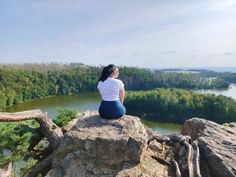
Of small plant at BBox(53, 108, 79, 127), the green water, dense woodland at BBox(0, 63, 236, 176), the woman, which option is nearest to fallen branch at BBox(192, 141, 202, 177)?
the woman

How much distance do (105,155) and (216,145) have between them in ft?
8.05

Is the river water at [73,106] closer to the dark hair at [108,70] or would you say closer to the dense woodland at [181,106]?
the dense woodland at [181,106]

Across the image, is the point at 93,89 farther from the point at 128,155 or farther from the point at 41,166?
the point at 128,155

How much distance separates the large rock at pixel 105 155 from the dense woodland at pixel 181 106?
47.7 m

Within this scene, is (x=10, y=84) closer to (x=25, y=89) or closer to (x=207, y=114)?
(x=25, y=89)

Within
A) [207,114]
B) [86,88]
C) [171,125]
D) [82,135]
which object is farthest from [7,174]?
[86,88]

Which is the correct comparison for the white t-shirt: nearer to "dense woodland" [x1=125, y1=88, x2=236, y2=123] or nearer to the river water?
the river water

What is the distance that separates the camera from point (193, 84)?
386 feet

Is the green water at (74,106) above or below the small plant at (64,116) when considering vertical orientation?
below

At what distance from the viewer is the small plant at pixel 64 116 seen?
8.41 m

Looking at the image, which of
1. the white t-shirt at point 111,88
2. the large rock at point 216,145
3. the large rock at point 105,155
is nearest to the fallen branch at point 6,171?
the large rock at point 105,155

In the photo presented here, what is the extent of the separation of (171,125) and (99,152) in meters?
44.9

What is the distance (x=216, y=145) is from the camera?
7.45m

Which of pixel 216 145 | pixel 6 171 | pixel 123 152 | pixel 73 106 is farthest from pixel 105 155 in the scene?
pixel 73 106
